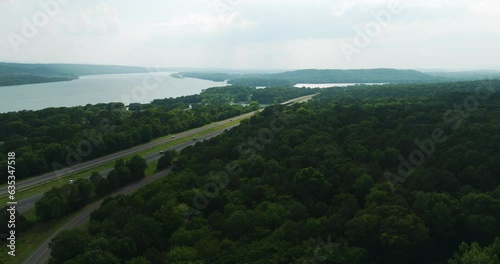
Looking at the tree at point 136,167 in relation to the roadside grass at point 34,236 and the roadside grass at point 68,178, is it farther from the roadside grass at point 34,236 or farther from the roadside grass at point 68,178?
the roadside grass at point 34,236

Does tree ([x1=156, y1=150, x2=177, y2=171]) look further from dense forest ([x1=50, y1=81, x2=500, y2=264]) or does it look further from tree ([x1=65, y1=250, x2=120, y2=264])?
tree ([x1=65, y1=250, x2=120, y2=264])

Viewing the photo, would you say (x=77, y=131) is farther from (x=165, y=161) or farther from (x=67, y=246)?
(x=67, y=246)

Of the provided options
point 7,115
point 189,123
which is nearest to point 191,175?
point 189,123

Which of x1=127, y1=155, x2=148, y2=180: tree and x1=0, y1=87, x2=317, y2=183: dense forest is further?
x1=0, y1=87, x2=317, y2=183: dense forest

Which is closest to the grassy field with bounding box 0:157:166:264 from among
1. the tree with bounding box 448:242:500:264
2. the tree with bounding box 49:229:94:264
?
the tree with bounding box 49:229:94:264

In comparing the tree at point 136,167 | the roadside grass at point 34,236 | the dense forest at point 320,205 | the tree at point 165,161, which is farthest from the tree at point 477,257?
the tree at point 165,161

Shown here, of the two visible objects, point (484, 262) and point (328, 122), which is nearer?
point (484, 262)

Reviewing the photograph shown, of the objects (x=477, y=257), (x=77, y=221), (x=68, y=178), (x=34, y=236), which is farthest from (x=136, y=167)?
(x=477, y=257)

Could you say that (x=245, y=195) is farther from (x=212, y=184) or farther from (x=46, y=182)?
(x=46, y=182)
